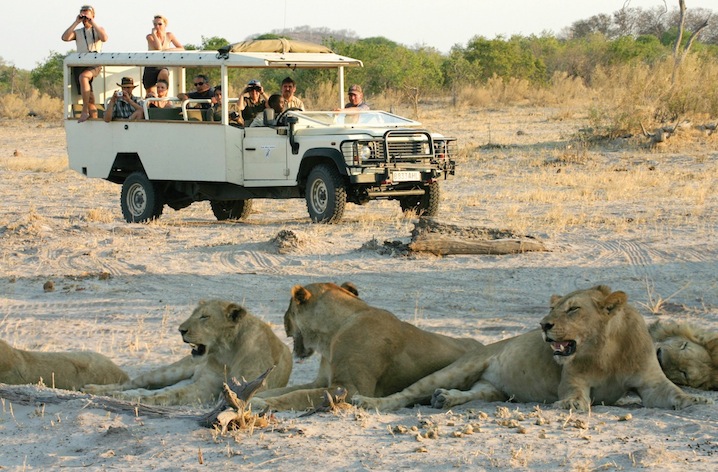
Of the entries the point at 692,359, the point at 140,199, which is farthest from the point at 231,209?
the point at 692,359

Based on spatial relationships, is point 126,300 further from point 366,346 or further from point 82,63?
point 82,63

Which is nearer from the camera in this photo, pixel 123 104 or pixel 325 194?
pixel 325 194

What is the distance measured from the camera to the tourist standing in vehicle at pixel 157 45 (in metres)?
15.0

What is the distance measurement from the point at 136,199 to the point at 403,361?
30.3 feet

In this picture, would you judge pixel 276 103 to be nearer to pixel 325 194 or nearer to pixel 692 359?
pixel 325 194

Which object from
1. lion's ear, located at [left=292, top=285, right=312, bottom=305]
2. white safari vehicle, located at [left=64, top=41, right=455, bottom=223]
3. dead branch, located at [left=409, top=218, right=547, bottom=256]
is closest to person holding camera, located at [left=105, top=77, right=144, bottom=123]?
white safari vehicle, located at [left=64, top=41, right=455, bottom=223]

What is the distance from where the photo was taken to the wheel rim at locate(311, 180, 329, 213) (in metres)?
13.5

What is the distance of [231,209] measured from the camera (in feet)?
49.4

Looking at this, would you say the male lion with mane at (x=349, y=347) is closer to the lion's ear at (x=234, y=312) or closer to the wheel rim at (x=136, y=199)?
the lion's ear at (x=234, y=312)

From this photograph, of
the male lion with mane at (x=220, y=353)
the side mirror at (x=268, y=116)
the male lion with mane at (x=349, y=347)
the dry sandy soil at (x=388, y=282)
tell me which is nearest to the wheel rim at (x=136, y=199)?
the dry sandy soil at (x=388, y=282)

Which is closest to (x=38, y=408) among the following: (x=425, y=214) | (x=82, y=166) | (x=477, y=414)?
(x=477, y=414)

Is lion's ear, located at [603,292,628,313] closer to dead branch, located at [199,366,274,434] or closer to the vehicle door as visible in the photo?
dead branch, located at [199,366,274,434]

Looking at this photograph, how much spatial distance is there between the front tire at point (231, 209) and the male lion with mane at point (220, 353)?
339 inches

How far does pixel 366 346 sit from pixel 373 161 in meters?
7.54
